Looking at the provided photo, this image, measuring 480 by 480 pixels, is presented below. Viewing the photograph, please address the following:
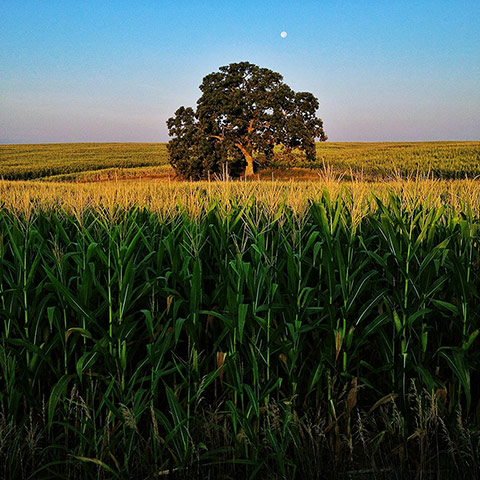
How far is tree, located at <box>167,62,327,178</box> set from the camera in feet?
110

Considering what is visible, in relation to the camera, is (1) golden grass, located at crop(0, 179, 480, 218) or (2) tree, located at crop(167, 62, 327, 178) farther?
(2) tree, located at crop(167, 62, 327, 178)

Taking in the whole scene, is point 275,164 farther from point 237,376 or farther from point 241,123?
point 237,376

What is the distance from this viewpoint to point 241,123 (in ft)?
110

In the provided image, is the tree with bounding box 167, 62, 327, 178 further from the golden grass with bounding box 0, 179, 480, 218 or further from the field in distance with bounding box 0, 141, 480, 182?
the golden grass with bounding box 0, 179, 480, 218

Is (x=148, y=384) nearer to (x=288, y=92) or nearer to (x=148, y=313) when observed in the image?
(x=148, y=313)

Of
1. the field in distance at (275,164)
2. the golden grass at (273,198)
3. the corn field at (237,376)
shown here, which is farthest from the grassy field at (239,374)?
the field in distance at (275,164)

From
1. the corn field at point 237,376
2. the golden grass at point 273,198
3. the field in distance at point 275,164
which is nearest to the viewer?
the corn field at point 237,376

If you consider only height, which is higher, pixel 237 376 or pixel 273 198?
pixel 273 198

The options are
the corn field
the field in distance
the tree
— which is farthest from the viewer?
the field in distance

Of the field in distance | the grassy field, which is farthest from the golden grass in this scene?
the field in distance

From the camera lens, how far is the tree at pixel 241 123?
1315 inches

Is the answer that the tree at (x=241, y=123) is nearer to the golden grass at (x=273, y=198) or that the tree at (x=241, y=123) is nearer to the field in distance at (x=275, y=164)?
the field in distance at (x=275, y=164)

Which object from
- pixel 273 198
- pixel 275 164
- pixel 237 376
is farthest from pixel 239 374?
pixel 275 164

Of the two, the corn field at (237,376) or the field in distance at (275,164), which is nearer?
the corn field at (237,376)
